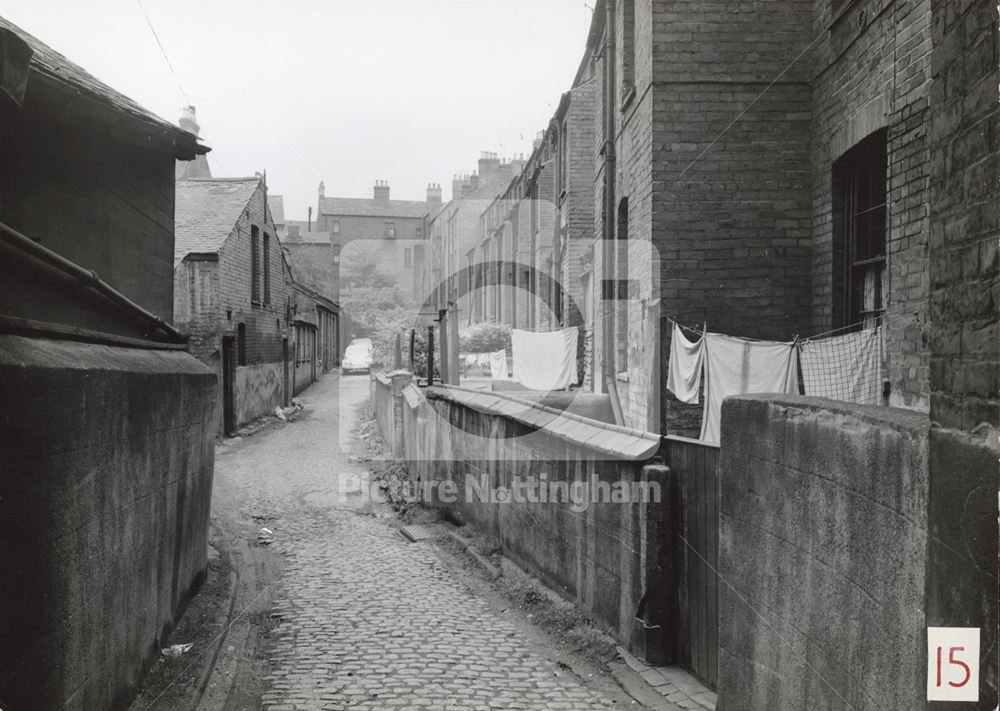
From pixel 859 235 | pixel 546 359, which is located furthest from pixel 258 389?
pixel 859 235

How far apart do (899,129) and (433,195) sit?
68930mm

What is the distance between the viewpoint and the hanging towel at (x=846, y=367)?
604 cm

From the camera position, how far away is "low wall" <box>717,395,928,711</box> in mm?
2504

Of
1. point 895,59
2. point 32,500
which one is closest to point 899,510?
point 32,500

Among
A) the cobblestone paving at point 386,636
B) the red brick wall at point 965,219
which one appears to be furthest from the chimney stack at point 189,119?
the red brick wall at point 965,219

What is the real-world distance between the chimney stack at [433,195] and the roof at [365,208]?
1148mm

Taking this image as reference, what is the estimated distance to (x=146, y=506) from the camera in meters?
4.85

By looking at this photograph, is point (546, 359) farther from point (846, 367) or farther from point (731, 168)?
point (846, 367)

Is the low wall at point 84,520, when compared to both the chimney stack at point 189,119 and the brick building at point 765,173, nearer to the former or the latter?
the brick building at point 765,173

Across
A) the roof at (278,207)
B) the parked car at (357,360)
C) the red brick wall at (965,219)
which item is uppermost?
the roof at (278,207)

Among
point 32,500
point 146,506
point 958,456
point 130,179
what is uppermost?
point 130,179

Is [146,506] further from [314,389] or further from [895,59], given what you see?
[314,389]

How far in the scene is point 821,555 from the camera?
309cm

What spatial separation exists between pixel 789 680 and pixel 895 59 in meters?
5.32
